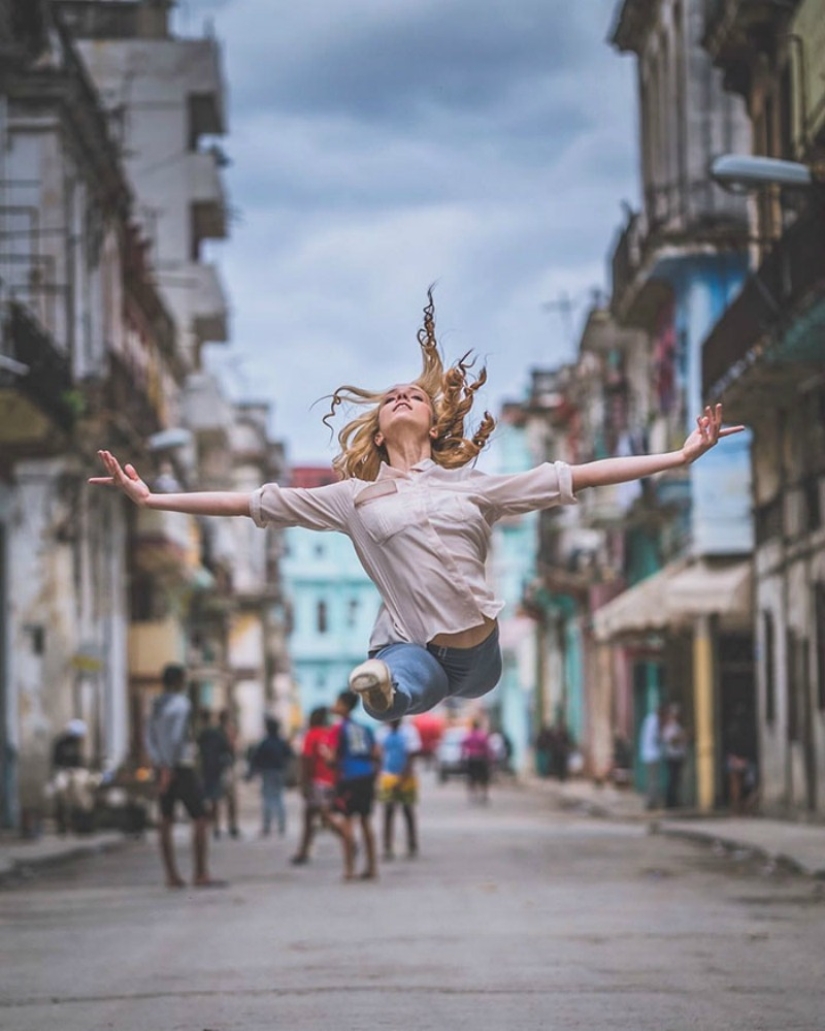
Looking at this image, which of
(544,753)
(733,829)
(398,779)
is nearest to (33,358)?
(398,779)

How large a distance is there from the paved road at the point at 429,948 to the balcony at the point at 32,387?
7.44 meters

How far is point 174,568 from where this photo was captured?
5431 cm

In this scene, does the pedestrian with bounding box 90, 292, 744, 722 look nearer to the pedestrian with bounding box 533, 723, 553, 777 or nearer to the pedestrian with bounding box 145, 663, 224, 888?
the pedestrian with bounding box 145, 663, 224, 888

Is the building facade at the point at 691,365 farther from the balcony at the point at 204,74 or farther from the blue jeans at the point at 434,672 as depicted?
the blue jeans at the point at 434,672

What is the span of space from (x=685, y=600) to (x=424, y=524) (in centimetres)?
2847

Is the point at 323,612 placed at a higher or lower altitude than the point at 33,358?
lower

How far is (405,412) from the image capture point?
795 centimetres

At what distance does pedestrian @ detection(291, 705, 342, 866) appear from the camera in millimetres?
23828

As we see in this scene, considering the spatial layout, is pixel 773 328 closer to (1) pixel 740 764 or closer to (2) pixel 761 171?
(2) pixel 761 171

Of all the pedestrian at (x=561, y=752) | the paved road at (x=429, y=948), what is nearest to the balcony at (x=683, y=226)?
the paved road at (x=429, y=948)

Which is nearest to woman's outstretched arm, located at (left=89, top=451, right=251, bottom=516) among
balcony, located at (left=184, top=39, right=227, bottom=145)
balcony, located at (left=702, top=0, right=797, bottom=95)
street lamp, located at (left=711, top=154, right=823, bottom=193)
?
street lamp, located at (left=711, top=154, right=823, bottom=193)

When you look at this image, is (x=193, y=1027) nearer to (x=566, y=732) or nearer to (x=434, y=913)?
(x=434, y=913)

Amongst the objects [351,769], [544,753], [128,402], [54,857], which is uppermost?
[128,402]

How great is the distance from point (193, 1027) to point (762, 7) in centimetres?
2238
